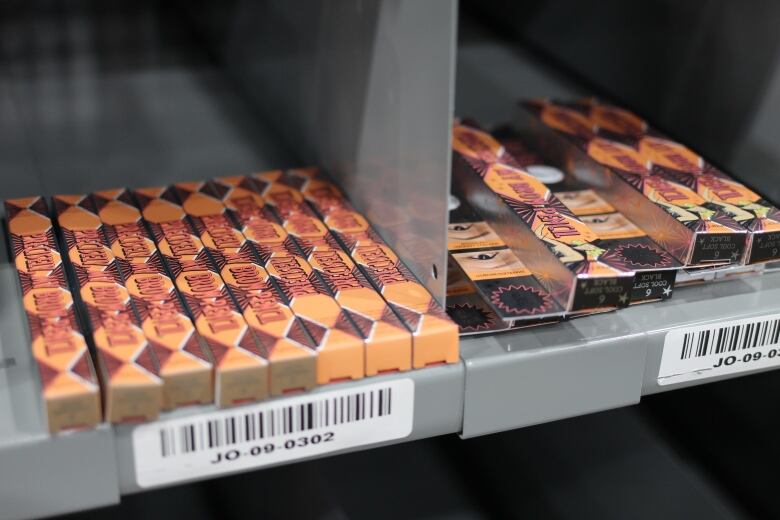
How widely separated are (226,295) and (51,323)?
11cm

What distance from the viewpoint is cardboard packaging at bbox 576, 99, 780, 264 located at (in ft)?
2.32

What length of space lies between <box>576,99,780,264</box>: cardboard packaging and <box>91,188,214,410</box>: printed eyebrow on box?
402 mm

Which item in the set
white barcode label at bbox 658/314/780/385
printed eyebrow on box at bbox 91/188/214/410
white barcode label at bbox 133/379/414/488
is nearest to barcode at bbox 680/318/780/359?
white barcode label at bbox 658/314/780/385

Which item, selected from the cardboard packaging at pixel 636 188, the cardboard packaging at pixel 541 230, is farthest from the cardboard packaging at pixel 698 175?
the cardboard packaging at pixel 541 230

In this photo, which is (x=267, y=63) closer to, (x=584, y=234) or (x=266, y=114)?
(x=266, y=114)

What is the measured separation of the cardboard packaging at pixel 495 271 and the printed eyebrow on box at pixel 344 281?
0.07 metres

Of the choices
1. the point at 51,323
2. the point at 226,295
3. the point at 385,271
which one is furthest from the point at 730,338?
the point at 51,323

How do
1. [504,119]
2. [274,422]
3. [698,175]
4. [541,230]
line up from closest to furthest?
[274,422]
[541,230]
[698,175]
[504,119]

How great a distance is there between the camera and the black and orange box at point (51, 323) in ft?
1.76

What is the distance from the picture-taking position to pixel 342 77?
782mm

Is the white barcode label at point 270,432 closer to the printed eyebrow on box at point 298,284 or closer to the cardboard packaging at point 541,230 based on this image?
the printed eyebrow on box at point 298,284

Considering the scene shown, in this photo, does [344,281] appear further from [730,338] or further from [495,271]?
[730,338]

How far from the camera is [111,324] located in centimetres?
59

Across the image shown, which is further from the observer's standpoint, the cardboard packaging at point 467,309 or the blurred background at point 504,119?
the blurred background at point 504,119
